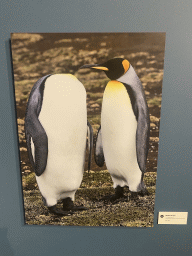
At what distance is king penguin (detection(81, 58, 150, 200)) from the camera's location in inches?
34.6

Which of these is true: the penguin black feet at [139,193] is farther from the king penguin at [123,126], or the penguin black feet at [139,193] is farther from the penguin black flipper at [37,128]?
the penguin black flipper at [37,128]

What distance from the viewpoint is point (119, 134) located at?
908mm

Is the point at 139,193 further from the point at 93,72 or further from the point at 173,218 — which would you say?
the point at 93,72

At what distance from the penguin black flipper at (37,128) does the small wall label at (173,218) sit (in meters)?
0.58

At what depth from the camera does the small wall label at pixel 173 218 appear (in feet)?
3.27

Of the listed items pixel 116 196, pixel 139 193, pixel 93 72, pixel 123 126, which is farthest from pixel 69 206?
pixel 93 72

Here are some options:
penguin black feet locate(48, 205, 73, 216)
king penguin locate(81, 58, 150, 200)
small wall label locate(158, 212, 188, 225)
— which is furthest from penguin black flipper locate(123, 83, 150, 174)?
penguin black feet locate(48, 205, 73, 216)

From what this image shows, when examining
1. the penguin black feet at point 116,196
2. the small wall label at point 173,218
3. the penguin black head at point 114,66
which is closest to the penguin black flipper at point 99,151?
the penguin black feet at point 116,196

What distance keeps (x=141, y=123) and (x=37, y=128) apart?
432 millimetres

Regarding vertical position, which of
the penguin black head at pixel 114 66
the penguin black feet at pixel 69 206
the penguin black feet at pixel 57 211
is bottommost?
the penguin black feet at pixel 57 211

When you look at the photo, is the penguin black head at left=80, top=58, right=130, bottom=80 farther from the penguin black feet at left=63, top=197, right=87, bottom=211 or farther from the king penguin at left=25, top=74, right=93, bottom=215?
the penguin black feet at left=63, top=197, right=87, bottom=211

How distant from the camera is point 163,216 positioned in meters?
1.00

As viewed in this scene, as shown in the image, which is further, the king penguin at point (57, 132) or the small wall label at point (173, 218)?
the small wall label at point (173, 218)

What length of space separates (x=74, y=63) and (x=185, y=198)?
0.77 m
